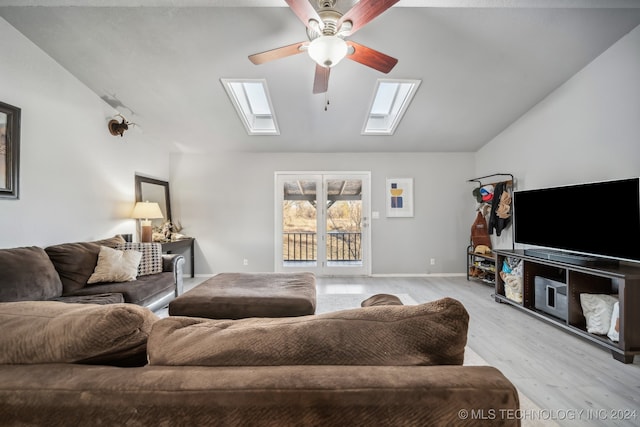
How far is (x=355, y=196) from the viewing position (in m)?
4.95

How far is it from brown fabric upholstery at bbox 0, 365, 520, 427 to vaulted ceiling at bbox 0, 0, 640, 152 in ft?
8.92

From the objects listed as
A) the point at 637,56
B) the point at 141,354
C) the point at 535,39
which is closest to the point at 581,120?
the point at 637,56

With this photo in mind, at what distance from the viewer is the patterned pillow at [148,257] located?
9.76 ft

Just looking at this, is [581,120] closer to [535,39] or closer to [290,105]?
[535,39]

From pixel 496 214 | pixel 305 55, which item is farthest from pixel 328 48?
pixel 496 214

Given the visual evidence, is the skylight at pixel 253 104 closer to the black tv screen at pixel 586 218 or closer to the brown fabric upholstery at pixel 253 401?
the brown fabric upholstery at pixel 253 401

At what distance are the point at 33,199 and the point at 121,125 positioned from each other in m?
1.41

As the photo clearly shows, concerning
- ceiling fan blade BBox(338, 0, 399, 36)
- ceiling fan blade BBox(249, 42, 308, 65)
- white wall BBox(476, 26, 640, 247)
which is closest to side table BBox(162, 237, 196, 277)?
ceiling fan blade BBox(249, 42, 308, 65)

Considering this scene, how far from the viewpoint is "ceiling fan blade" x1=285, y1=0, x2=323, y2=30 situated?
5.56ft

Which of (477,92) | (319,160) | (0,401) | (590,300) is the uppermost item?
(477,92)

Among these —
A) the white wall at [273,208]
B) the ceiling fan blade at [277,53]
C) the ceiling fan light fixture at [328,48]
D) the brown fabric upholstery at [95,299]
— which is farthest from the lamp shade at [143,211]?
the ceiling fan light fixture at [328,48]

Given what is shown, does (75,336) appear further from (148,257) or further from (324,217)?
(324,217)

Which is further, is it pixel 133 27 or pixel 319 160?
pixel 319 160

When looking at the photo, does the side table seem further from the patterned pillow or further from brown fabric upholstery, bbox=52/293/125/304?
brown fabric upholstery, bbox=52/293/125/304
